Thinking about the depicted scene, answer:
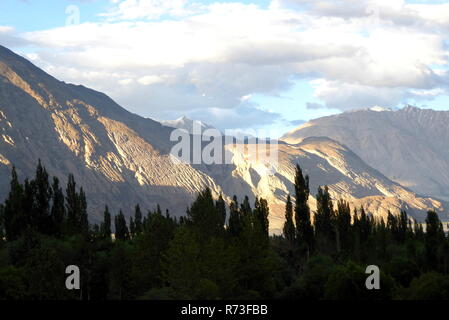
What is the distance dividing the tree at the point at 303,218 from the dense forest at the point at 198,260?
168mm

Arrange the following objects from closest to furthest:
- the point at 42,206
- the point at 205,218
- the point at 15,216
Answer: the point at 205,218 < the point at 15,216 < the point at 42,206

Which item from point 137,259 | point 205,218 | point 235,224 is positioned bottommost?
point 137,259

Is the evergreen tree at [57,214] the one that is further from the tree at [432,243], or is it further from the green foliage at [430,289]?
the green foliage at [430,289]

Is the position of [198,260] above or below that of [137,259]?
below

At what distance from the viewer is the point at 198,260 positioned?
7969 centimetres

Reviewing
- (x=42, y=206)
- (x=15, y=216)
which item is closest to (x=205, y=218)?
(x=42, y=206)

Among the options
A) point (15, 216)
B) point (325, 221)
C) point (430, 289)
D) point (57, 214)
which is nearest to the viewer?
point (430, 289)

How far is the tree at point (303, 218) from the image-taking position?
115250mm

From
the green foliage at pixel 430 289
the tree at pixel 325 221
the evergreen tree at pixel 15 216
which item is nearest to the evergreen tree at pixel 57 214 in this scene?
the evergreen tree at pixel 15 216

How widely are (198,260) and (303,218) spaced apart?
38586 millimetres

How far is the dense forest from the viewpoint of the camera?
75062 mm

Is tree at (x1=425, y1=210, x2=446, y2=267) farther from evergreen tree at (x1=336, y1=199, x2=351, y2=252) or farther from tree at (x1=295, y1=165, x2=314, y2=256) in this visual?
evergreen tree at (x1=336, y1=199, x2=351, y2=252)

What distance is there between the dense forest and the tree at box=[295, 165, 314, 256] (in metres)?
0.17

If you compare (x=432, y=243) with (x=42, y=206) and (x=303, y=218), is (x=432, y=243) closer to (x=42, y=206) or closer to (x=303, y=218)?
(x=303, y=218)
